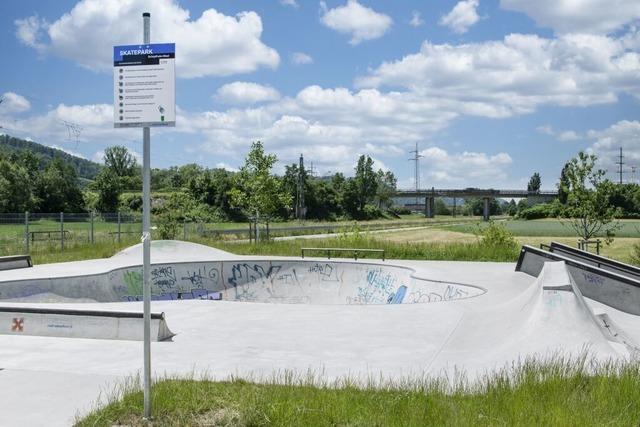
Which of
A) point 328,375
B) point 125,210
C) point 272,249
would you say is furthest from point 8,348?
point 125,210

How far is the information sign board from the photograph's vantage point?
196 inches

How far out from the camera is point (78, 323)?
9.42m

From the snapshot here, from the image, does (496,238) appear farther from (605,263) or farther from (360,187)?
(360,187)

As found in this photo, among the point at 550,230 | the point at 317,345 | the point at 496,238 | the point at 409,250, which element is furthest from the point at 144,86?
the point at 550,230

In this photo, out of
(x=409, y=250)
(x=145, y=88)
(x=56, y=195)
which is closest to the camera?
(x=145, y=88)

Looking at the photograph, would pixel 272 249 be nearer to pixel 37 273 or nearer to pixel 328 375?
pixel 37 273

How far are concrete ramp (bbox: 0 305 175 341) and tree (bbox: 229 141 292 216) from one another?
79.8 feet

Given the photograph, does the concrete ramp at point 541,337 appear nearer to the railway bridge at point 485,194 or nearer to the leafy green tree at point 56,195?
the leafy green tree at point 56,195

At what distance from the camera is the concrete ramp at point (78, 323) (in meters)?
9.18

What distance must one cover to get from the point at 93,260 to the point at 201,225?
14230 millimetres

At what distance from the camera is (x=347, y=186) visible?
323 feet

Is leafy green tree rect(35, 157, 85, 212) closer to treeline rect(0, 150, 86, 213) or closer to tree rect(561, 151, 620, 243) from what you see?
treeline rect(0, 150, 86, 213)

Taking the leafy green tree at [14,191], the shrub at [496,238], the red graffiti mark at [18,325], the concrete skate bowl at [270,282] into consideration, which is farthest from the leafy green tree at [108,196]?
the red graffiti mark at [18,325]

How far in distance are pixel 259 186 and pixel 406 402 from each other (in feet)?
96.6
